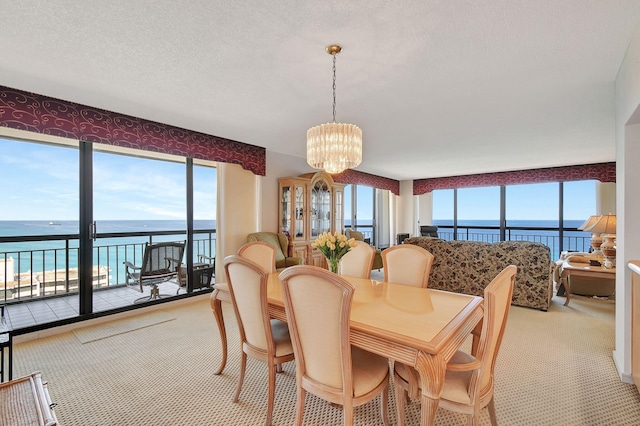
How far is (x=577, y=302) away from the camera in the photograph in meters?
4.01

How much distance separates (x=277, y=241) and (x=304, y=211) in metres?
0.70

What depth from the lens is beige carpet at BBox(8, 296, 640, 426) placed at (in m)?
1.75

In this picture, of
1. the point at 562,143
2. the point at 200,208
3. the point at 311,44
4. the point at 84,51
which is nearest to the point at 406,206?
the point at 562,143

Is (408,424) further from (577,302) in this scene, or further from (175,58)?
(577,302)

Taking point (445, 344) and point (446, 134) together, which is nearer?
point (445, 344)

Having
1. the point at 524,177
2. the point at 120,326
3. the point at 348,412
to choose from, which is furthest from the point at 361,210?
the point at 348,412

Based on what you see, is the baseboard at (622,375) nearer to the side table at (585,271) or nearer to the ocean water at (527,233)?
the side table at (585,271)

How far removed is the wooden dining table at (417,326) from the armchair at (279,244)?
2288 mm

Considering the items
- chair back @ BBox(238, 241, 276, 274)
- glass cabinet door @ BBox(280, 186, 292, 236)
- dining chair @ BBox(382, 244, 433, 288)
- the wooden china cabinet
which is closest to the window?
the wooden china cabinet

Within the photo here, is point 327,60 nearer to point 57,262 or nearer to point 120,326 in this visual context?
point 120,326

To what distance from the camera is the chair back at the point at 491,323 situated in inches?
47.9

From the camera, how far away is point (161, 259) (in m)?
3.90

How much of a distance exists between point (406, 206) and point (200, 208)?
5852 mm

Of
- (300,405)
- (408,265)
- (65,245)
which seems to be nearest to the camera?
(300,405)
